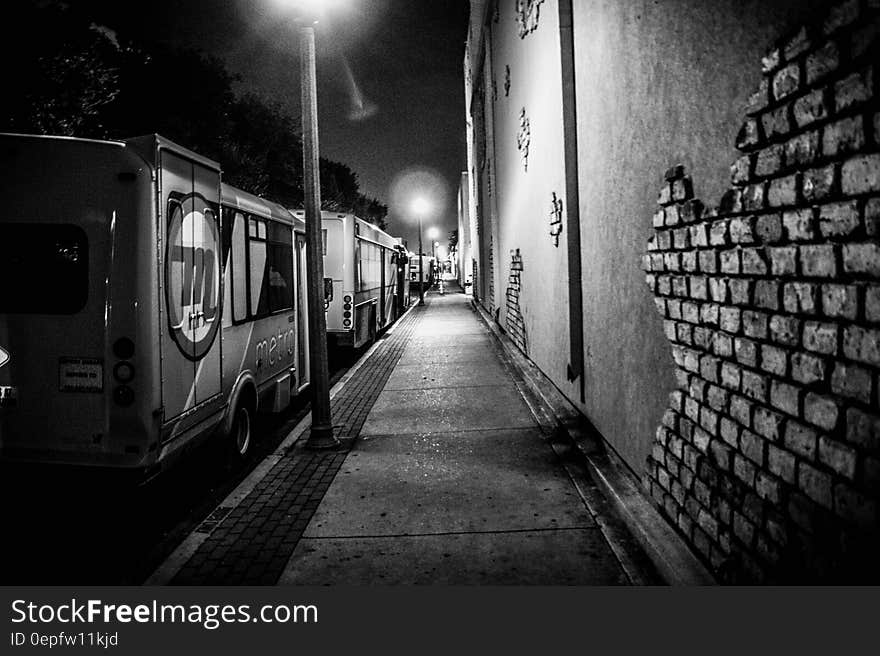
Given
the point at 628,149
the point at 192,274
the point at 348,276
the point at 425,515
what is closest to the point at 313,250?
the point at 192,274

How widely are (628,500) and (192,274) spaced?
148 inches

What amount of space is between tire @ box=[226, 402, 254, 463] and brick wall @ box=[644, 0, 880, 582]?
14.4 feet

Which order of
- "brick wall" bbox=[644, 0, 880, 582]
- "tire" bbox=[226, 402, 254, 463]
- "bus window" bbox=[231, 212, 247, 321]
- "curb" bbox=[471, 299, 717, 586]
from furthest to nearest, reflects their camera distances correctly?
"tire" bbox=[226, 402, 254, 463] → "bus window" bbox=[231, 212, 247, 321] → "curb" bbox=[471, 299, 717, 586] → "brick wall" bbox=[644, 0, 880, 582]

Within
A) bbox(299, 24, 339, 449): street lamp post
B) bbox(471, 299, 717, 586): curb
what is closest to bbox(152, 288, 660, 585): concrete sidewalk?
bbox(471, 299, 717, 586): curb

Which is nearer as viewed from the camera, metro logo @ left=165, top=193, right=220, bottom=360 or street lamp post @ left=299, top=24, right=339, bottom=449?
metro logo @ left=165, top=193, right=220, bottom=360

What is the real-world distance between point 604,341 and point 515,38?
7740 millimetres

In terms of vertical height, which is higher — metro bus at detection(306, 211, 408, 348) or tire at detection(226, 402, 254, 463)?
metro bus at detection(306, 211, 408, 348)

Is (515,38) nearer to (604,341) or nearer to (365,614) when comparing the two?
(604,341)

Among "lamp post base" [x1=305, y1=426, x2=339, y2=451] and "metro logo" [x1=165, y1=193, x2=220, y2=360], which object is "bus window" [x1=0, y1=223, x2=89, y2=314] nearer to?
"metro logo" [x1=165, y1=193, x2=220, y2=360]

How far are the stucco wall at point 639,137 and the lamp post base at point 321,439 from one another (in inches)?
109

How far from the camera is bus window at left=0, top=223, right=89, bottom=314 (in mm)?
4441

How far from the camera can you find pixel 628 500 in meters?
4.47

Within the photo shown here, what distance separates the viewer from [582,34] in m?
6.03

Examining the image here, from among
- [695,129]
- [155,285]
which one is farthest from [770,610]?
[155,285]
